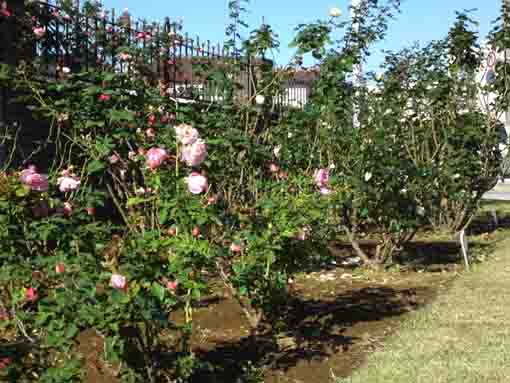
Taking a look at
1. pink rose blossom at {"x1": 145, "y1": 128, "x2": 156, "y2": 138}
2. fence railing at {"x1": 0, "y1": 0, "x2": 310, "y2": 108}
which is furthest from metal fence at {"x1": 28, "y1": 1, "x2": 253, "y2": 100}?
pink rose blossom at {"x1": 145, "y1": 128, "x2": 156, "y2": 138}

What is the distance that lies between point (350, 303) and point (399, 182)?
1729mm

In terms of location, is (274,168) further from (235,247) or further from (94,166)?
(94,166)

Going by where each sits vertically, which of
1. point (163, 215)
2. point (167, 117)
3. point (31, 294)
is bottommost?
point (31, 294)

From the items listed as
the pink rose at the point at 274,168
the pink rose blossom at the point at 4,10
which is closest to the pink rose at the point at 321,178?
the pink rose at the point at 274,168

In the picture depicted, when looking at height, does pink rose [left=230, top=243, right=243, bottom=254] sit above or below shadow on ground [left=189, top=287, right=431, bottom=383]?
above

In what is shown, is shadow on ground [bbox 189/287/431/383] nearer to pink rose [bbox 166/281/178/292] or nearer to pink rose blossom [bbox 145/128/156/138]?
pink rose [bbox 166/281/178/292]

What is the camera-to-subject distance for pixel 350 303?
6.35 meters

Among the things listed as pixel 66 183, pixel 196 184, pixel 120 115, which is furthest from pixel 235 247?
pixel 120 115

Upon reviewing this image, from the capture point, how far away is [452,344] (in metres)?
4.98

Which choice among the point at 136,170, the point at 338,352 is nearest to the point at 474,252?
the point at 338,352

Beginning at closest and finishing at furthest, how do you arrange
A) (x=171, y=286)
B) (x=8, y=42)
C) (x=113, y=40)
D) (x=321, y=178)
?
1. (x=171, y=286)
2. (x=321, y=178)
3. (x=8, y=42)
4. (x=113, y=40)

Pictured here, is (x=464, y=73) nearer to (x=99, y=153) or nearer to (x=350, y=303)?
(x=350, y=303)

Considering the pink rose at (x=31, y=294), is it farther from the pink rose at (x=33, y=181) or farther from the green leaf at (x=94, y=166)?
the green leaf at (x=94, y=166)

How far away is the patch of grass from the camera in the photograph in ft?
14.2
